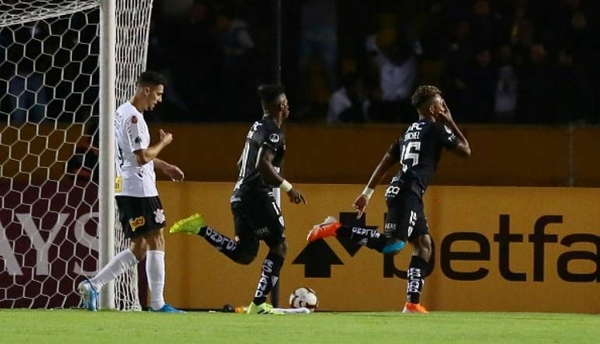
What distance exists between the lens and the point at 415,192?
1147 cm

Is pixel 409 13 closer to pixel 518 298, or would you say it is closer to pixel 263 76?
pixel 263 76

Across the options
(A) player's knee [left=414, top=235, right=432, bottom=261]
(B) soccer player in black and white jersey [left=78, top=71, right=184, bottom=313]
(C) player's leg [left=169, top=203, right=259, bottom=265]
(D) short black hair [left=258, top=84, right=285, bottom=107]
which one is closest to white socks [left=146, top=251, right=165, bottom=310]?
(B) soccer player in black and white jersey [left=78, top=71, right=184, bottom=313]

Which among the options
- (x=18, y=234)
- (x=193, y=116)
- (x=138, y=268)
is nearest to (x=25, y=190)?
(x=18, y=234)

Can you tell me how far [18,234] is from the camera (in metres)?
12.9

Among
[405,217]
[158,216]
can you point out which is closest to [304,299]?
[405,217]

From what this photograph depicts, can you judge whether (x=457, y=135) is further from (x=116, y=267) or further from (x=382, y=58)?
(x=382, y=58)

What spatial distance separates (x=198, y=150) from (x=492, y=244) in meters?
2.89

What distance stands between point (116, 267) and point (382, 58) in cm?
537

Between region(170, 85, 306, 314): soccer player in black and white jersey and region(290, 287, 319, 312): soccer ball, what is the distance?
74 cm

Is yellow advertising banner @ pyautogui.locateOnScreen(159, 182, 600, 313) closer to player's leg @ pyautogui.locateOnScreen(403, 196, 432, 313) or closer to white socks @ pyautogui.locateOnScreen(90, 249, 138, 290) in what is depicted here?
player's leg @ pyautogui.locateOnScreen(403, 196, 432, 313)

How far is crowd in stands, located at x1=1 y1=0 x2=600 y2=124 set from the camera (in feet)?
49.5

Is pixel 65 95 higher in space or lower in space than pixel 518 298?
higher

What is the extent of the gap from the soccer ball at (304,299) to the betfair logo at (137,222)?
1632 mm

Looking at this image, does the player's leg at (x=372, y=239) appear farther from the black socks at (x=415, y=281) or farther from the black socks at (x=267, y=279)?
the black socks at (x=267, y=279)
